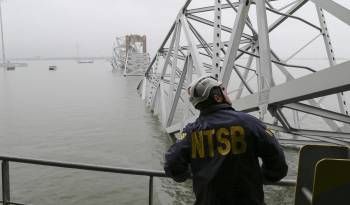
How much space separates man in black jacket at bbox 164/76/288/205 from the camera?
8.29 feet

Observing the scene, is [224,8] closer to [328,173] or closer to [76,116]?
[328,173]

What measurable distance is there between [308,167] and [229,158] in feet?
2.68

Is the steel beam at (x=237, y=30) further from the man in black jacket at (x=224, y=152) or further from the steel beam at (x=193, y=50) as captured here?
the man in black jacket at (x=224, y=152)

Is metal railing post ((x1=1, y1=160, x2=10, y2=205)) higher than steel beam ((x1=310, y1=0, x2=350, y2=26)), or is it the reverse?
steel beam ((x1=310, y1=0, x2=350, y2=26))

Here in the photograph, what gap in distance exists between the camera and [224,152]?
2531 mm

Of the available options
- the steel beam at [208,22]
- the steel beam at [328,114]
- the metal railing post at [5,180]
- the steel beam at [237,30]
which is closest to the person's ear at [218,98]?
the metal railing post at [5,180]

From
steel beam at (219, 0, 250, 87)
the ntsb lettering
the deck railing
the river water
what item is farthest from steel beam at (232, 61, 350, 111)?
the river water

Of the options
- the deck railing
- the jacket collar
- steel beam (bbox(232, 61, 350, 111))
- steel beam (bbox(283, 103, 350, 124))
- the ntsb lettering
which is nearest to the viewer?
the ntsb lettering

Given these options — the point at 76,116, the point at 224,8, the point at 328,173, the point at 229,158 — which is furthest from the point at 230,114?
the point at 76,116

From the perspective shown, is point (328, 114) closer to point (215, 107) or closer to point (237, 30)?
point (237, 30)

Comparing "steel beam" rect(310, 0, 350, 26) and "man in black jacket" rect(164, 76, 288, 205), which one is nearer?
"man in black jacket" rect(164, 76, 288, 205)

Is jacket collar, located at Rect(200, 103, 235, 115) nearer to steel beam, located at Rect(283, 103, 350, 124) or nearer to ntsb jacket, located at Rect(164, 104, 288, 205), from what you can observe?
ntsb jacket, located at Rect(164, 104, 288, 205)

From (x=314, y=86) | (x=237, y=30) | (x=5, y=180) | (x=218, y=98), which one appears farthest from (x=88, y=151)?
(x=218, y=98)

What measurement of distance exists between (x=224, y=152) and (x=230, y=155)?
0.04 meters
